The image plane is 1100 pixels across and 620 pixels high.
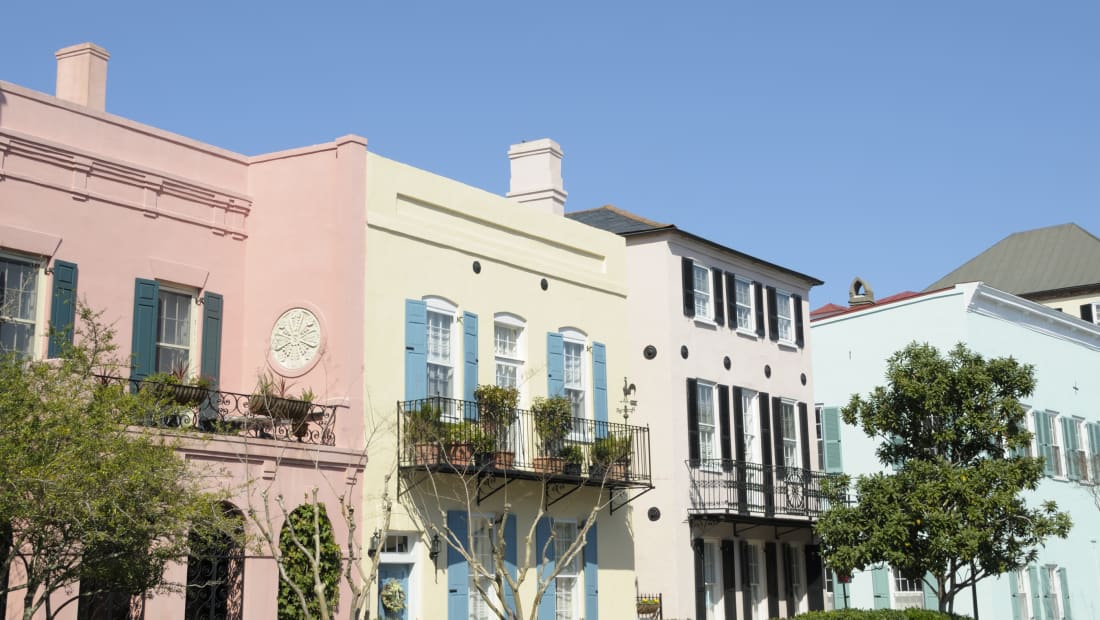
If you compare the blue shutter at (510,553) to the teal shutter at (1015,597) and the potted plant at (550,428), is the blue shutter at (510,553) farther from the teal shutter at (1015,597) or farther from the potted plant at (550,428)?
the teal shutter at (1015,597)

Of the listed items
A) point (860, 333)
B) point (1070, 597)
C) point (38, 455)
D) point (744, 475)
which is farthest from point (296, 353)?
point (1070, 597)

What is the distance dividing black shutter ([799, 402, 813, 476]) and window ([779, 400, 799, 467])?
5.5 inches

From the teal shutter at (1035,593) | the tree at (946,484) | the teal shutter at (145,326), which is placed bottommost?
the teal shutter at (1035,593)

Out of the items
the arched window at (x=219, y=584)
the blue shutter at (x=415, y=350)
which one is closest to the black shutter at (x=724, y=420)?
the blue shutter at (x=415, y=350)

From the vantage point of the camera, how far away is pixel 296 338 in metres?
20.2

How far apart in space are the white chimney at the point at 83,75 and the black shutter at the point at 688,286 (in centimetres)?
1115

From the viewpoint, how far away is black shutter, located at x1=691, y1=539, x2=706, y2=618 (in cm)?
2506

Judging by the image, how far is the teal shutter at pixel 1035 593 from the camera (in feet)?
104

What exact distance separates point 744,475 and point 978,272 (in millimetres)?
29522

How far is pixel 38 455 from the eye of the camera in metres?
12.6

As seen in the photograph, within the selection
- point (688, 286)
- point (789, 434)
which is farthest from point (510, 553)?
point (789, 434)

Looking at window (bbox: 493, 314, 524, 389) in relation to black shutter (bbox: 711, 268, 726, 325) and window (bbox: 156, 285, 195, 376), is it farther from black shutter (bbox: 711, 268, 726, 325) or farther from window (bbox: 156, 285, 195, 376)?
black shutter (bbox: 711, 268, 726, 325)

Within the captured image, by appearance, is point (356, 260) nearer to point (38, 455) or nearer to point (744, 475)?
point (38, 455)

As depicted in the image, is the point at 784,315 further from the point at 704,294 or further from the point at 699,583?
the point at 699,583
